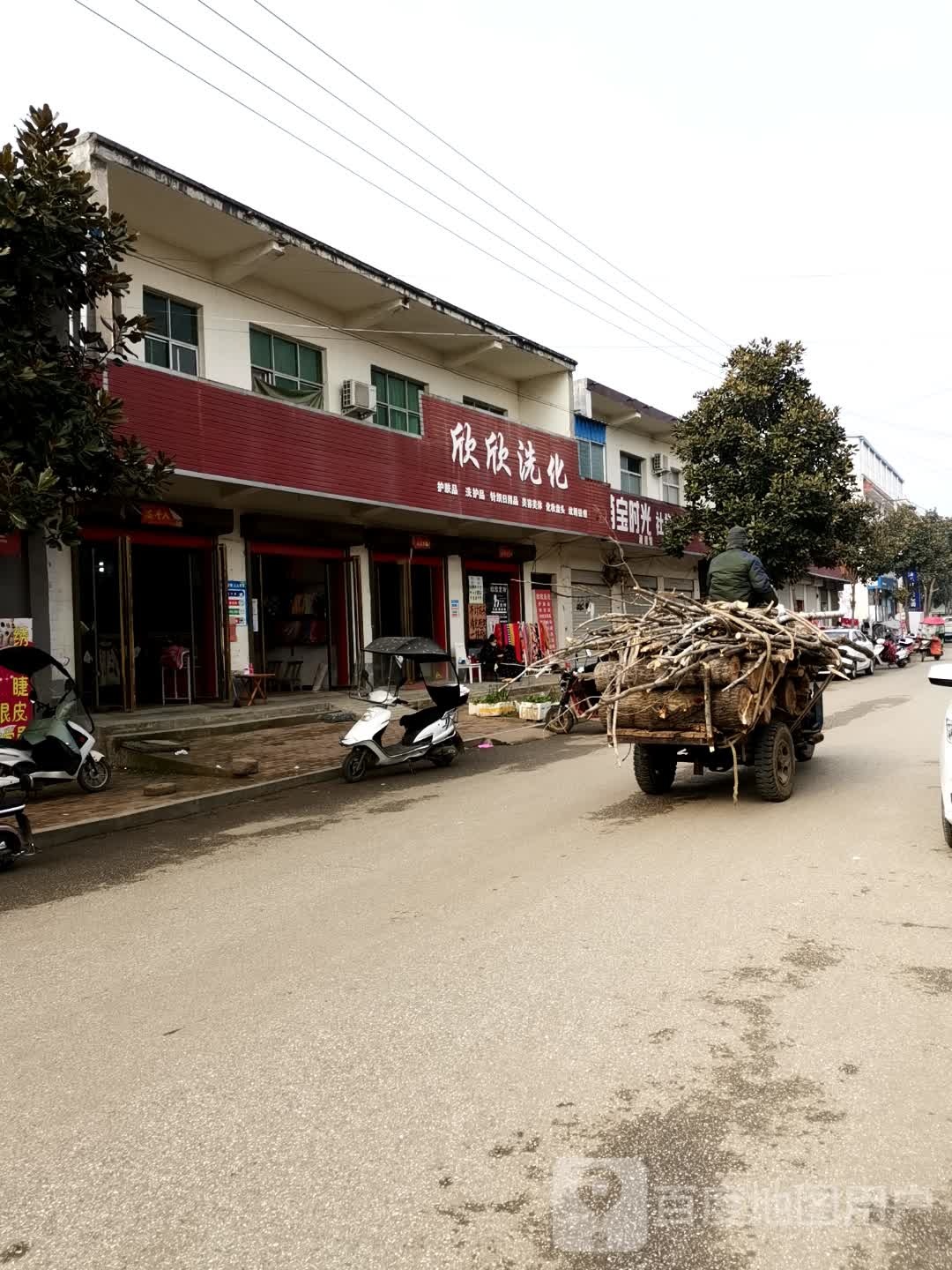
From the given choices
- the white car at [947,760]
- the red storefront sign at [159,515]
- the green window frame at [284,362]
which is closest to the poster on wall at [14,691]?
the red storefront sign at [159,515]

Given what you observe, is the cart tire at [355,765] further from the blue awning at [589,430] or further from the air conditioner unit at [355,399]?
the blue awning at [589,430]

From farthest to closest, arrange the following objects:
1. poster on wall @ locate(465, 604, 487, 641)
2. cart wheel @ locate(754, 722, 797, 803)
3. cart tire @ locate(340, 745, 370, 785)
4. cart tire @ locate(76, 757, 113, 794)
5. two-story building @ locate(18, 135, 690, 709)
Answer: poster on wall @ locate(465, 604, 487, 641), two-story building @ locate(18, 135, 690, 709), cart tire @ locate(340, 745, 370, 785), cart tire @ locate(76, 757, 113, 794), cart wheel @ locate(754, 722, 797, 803)

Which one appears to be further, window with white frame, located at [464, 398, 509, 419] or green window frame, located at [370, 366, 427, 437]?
window with white frame, located at [464, 398, 509, 419]

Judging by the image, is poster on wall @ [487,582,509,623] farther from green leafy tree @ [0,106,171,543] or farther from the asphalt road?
the asphalt road

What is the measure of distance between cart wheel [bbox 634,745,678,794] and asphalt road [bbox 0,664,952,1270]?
1.62 metres

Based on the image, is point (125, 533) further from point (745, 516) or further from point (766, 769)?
point (745, 516)

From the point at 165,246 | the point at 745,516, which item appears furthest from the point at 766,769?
the point at 745,516

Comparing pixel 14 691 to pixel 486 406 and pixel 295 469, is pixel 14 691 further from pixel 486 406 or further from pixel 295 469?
pixel 486 406

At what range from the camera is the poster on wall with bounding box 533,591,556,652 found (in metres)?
23.8

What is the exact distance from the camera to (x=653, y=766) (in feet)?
27.5

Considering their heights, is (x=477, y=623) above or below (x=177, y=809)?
above

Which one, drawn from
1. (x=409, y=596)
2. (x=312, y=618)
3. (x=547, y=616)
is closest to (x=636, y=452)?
(x=547, y=616)

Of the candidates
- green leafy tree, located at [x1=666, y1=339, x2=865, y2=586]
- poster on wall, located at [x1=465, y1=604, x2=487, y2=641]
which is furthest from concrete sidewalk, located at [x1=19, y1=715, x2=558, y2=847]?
green leafy tree, located at [x1=666, y1=339, x2=865, y2=586]

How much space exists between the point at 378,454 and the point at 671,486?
1642 cm
